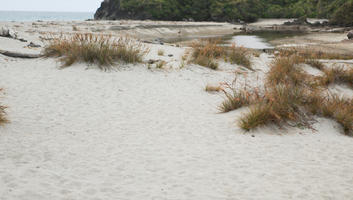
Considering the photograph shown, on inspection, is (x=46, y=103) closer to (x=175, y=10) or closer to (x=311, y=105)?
(x=311, y=105)

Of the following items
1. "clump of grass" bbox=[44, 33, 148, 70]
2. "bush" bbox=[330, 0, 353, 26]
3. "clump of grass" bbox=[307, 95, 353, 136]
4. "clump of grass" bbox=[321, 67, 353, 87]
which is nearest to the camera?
"clump of grass" bbox=[307, 95, 353, 136]

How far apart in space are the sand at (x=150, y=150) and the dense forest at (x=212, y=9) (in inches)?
2170

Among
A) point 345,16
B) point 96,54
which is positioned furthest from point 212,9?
point 96,54

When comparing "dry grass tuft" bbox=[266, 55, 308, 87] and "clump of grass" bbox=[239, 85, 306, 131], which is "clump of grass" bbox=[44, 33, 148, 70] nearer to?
"dry grass tuft" bbox=[266, 55, 308, 87]

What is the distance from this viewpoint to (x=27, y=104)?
566 centimetres

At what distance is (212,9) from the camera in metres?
65.9

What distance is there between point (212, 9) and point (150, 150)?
A: 2612 inches

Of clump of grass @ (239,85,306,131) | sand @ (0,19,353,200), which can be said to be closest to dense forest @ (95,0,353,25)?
sand @ (0,19,353,200)

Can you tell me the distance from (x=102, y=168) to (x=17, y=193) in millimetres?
962

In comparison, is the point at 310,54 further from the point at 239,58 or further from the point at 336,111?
the point at 336,111

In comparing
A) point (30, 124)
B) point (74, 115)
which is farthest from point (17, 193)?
point (74, 115)

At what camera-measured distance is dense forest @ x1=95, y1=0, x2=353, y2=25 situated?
197 feet

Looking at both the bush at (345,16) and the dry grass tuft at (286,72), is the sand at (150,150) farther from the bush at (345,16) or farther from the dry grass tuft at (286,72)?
the bush at (345,16)

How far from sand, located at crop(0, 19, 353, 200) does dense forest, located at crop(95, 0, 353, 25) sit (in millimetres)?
55115
